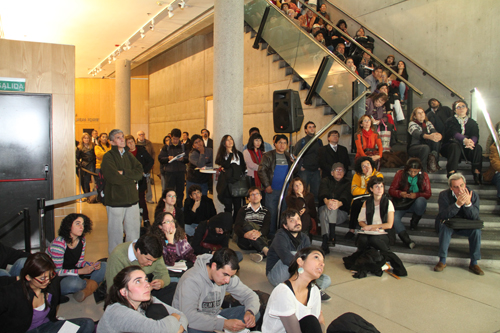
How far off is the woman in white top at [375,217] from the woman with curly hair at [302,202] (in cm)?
72

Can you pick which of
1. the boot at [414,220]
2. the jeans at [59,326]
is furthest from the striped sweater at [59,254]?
the boot at [414,220]

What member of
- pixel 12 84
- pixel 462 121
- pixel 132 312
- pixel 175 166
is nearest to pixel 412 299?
pixel 132 312

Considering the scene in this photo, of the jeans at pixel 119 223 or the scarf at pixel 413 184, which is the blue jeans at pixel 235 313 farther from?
the scarf at pixel 413 184

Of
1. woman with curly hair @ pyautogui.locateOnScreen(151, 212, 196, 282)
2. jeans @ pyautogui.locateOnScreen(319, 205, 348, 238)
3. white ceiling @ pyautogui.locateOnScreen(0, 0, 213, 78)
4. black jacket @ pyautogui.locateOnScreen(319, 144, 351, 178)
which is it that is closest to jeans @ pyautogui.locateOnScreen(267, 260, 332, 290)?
woman with curly hair @ pyautogui.locateOnScreen(151, 212, 196, 282)

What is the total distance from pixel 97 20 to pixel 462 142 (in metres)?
9.05

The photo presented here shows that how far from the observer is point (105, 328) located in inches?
90.3

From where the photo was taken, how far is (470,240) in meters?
4.75

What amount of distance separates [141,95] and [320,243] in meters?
13.7

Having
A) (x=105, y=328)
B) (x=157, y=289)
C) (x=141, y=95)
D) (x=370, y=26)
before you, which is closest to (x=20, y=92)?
(x=157, y=289)

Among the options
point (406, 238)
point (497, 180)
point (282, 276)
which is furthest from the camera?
point (497, 180)

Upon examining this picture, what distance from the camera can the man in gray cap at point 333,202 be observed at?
545cm

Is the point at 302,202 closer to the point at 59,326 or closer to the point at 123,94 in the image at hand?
the point at 59,326

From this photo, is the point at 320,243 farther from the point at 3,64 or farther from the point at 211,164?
the point at 3,64

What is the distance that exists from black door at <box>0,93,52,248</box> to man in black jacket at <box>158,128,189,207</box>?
8.34ft
